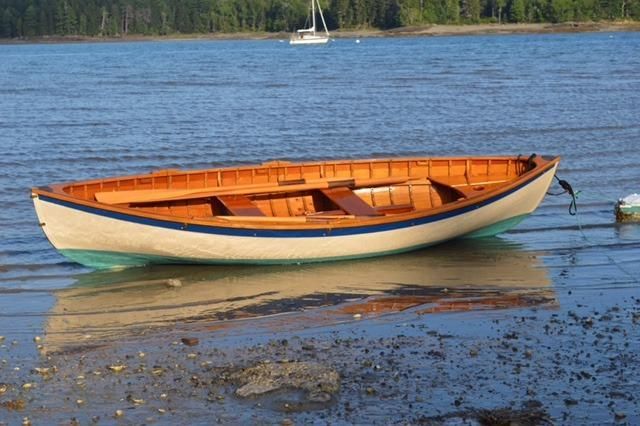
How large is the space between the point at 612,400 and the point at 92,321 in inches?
240

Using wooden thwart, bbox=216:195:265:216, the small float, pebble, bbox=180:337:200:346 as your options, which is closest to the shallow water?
the small float

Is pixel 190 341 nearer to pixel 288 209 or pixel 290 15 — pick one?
pixel 288 209

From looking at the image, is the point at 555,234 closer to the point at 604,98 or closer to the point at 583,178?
the point at 583,178

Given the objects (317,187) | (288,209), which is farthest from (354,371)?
(288,209)

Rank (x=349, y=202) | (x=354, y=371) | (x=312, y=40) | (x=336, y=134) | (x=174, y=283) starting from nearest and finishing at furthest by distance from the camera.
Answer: (x=354, y=371) → (x=174, y=283) → (x=349, y=202) → (x=336, y=134) → (x=312, y=40)

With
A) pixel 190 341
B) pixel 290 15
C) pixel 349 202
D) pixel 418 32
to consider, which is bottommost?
pixel 418 32

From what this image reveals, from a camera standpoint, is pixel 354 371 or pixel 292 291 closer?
pixel 354 371

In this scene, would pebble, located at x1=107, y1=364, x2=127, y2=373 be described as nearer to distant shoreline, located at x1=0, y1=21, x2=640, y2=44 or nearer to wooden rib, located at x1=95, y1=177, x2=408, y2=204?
wooden rib, located at x1=95, y1=177, x2=408, y2=204

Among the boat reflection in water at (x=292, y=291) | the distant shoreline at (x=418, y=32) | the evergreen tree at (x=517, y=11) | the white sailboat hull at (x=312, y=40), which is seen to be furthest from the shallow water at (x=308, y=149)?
the evergreen tree at (x=517, y=11)

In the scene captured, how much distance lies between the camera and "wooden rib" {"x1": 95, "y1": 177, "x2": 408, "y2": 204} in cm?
1549

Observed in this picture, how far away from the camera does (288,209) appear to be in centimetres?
1670

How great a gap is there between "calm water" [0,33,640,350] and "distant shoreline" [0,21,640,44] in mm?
78769

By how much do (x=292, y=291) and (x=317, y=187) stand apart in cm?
252

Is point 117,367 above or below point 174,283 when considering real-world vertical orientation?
above
